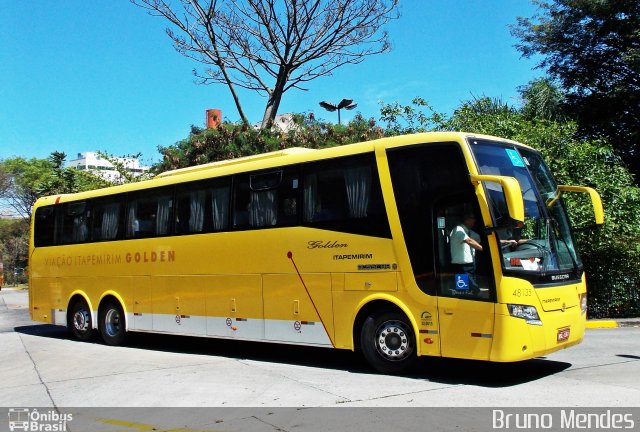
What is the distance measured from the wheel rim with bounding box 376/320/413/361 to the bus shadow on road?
0.36 meters

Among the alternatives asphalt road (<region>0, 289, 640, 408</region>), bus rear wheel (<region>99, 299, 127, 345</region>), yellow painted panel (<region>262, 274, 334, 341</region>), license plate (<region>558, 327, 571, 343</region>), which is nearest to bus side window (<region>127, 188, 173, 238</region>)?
bus rear wheel (<region>99, 299, 127, 345</region>)

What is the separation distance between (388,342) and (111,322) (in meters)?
7.75

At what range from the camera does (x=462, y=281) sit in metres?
7.93

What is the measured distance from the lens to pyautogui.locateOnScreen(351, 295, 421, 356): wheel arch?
8.34 meters

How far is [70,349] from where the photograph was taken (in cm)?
1312

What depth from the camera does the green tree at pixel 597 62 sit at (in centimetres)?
2347

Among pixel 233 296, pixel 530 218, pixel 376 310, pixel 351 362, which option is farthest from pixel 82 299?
pixel 530 218

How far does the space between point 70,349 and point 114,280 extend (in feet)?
5.58

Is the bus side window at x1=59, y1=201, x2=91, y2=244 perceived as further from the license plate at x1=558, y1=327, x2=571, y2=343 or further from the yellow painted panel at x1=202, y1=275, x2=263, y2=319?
the license plate at x1=558, y1=327, x2=571, y2=343

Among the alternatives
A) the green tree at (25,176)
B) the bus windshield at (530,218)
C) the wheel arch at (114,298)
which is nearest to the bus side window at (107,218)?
the wheel arch at (114,298)
